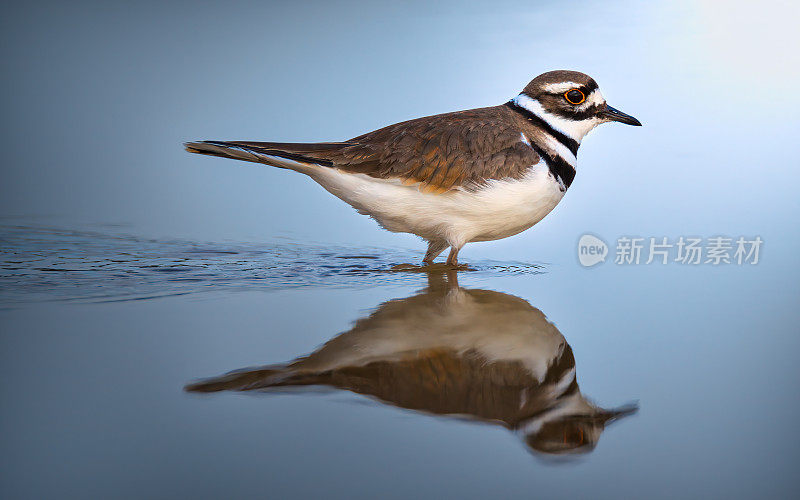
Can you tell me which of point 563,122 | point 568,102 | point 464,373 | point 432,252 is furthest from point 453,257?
point 464,373

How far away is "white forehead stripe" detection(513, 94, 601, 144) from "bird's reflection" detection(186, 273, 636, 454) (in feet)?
6.01

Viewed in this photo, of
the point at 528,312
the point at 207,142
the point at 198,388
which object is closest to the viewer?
the point at 198,388

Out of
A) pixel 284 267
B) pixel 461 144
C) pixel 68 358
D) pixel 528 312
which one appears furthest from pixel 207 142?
pixel 528 312

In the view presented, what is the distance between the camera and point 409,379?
2.50 meters

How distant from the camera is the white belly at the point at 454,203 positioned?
173 inches

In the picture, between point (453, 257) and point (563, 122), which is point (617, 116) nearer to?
point (563, 122)

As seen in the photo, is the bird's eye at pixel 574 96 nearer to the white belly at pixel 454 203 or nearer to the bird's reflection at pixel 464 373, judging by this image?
the white belly at pixel 454 203

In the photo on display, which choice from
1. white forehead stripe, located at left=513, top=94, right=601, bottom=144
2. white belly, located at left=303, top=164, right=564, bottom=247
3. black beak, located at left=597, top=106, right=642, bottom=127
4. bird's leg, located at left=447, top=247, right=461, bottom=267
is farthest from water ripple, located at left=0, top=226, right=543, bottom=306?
black beak, located at left=597, top=106, right=642, bottom=127

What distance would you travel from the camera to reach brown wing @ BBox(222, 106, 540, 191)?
14.3 feet

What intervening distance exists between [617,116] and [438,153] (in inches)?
54.1

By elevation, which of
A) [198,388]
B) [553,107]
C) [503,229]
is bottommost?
[198,388]

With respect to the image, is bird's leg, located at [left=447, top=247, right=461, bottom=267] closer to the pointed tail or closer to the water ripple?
the water ripple

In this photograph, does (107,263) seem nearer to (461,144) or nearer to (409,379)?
(461,144)

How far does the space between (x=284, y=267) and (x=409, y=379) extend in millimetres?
2360
